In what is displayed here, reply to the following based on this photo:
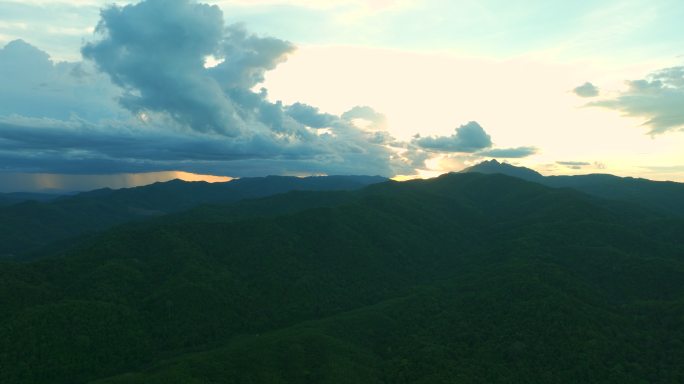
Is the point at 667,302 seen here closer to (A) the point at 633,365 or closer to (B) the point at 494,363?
(A) the point at 633,365

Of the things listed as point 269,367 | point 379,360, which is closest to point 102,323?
point 269,367

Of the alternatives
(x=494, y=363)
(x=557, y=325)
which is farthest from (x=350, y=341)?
(x=557, y=325)

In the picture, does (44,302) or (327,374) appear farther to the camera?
(44,302)

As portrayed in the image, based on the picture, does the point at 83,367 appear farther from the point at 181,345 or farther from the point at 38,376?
the point at 181,345

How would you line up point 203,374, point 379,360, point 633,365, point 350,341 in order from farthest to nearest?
point 350,341 < point 379,360 < point 633,365 < point 203,374

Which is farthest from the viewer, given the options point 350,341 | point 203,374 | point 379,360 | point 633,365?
point 350,341

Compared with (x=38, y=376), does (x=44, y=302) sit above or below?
above

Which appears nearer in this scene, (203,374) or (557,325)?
(203,374)

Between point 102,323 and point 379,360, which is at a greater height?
point 102,323
